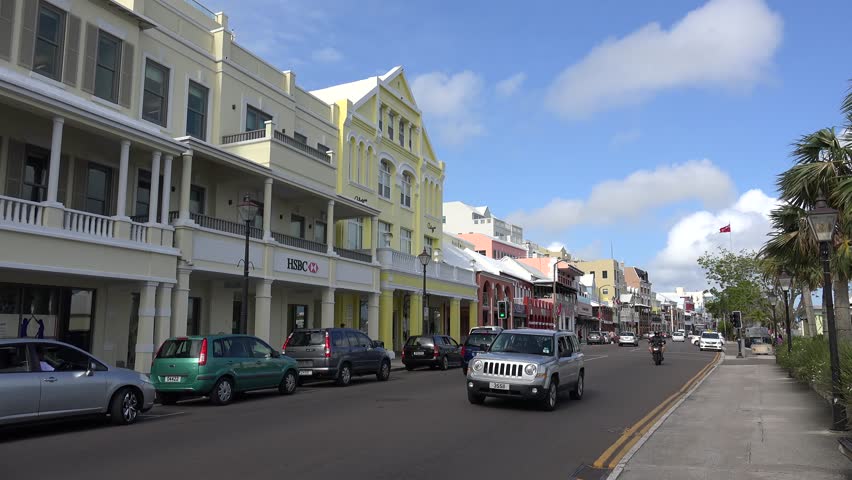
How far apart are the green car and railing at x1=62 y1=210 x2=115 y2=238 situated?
4199 mm

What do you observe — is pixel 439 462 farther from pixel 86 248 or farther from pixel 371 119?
pixel 371 119

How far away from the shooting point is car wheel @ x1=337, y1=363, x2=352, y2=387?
64.5ft

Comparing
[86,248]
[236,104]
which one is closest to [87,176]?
[86,248]

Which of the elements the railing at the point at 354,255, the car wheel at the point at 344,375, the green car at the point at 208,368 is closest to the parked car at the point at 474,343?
the car wheel at the point at 344,375

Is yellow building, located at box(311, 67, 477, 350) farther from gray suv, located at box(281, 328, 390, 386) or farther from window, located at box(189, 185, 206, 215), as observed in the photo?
gray suv, located at box(281, 328, 390, 386)

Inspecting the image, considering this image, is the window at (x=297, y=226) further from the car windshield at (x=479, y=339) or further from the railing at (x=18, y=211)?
the railing at (x=18, y=211)

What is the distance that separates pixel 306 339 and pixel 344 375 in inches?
63.4

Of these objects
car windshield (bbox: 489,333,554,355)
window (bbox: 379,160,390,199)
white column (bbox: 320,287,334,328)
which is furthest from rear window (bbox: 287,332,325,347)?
window (bbox: 379,160,390,199)

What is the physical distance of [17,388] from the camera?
9953 mm

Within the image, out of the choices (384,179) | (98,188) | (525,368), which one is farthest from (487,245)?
(525,368)

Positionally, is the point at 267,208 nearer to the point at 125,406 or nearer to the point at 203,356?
the point at 203,356

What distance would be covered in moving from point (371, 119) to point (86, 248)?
66.5 ft

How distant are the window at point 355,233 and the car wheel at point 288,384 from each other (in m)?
16.1

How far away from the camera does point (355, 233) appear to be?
33.9m
